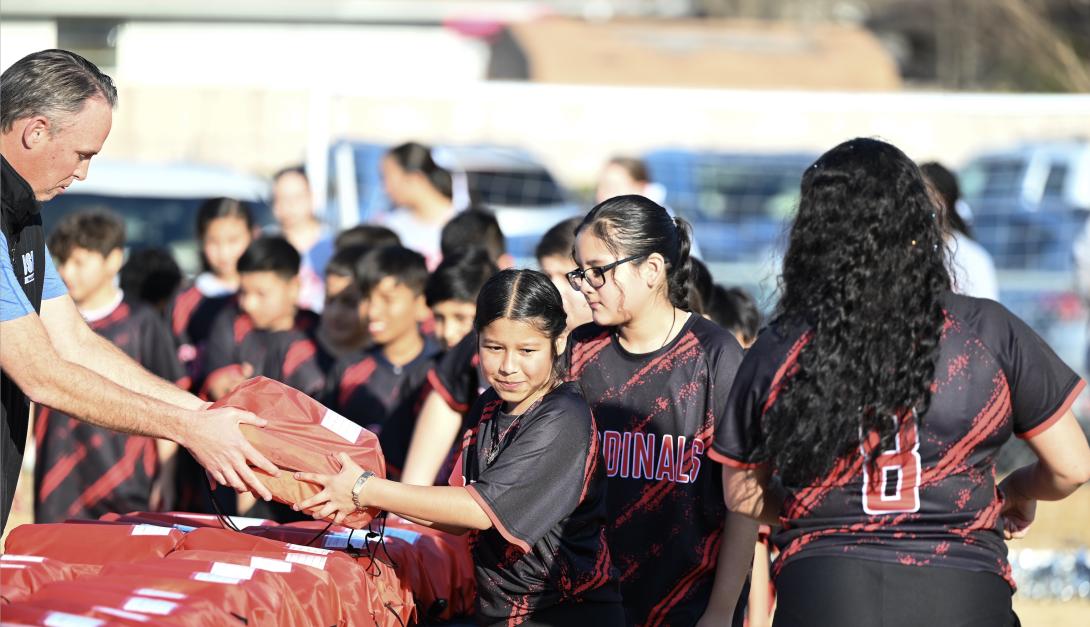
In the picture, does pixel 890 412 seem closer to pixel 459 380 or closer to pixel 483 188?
pixel 459 380

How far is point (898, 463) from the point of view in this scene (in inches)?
107

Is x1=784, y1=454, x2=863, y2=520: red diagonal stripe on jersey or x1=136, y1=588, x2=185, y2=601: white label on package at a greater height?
x1=784, y1=454, x2=863, y2=520: red diagonal stripe on jersey

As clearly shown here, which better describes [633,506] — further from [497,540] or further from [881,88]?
[881,88]

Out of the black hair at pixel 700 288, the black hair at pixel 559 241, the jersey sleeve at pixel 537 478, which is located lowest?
the jersey sleeve at pixel 537 478

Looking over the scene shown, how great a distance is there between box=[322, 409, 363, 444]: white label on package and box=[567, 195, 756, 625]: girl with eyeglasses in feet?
2.34

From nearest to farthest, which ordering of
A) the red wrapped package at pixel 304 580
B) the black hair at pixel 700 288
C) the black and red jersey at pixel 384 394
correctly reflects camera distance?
the red wrapped package at pixel 304 580 → the black hair at pixel 700 288 → the black and red jersey at pixel 384 394

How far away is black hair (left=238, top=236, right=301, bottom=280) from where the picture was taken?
6.20m

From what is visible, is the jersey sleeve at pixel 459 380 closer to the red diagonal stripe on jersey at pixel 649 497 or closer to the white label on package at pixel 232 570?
the red diagonal stripe on jersey at pixel 649 497

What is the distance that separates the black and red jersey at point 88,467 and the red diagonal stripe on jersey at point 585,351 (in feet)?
9.50

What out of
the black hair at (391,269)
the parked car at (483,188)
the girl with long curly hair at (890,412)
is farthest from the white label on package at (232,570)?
the parked car at (483,188)

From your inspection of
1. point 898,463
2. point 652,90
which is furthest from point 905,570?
point 652,90

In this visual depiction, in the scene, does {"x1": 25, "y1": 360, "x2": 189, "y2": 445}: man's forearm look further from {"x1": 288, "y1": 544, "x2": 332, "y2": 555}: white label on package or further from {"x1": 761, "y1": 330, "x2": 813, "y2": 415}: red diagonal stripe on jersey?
{"x1": 761, "y1": 330, "x2": 813, "y2": 415}: red diagonal stripe on jersey

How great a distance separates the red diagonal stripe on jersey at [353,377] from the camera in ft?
17.7

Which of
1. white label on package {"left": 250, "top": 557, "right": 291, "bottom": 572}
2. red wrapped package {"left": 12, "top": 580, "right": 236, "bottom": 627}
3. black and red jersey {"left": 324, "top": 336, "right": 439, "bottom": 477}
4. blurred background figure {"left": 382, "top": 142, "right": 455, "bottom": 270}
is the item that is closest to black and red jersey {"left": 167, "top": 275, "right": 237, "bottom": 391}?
blurred background figure {"left": 382, "top": 142, "right": 455, "bottom": 270}
